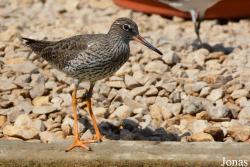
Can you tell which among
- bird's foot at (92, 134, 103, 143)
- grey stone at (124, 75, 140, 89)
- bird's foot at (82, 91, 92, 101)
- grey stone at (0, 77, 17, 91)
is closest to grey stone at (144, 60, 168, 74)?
grey stone at (124, 75, 140, 89)

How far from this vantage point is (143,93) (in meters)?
7.39

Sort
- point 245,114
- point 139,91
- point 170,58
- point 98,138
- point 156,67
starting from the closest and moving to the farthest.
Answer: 1. point 98,138
2. point 245,114
3. point 139,91
4. point 156,67
5. point 170,58

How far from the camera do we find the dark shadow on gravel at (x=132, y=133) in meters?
6.49

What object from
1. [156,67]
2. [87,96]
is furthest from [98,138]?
[156,67]

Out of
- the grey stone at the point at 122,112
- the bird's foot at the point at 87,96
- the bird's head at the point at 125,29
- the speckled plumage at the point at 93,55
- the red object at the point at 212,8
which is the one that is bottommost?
the grey stone at the point at 122,112

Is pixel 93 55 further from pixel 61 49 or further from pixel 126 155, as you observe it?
pixel 126 155

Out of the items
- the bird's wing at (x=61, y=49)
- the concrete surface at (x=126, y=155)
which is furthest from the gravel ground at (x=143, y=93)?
the concrete surface at (x=126, y=155)

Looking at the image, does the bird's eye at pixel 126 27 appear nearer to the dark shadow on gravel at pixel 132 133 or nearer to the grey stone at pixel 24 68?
the dark shadow on gravel at pixel 132 133

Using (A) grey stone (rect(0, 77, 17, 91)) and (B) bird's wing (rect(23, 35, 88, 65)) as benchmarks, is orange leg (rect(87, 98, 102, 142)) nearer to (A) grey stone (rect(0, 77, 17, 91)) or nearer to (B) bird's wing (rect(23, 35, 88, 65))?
(B) bird's wing (rect(23, 35, 88, 65))

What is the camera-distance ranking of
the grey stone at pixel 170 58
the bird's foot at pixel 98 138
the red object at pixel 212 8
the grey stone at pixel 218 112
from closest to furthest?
1. the bird's foot at pixel 98 138
2. the grey stone at pixel 218 112
3. the grey stone at pixel 170 58
4. the red object at pixel 212 8

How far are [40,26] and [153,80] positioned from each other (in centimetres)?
284

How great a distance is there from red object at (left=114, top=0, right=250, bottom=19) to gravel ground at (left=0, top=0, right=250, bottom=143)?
3.13ft

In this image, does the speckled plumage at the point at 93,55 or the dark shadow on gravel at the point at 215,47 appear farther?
the dark shadow on gravel at the point at 215,47

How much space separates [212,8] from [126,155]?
224 inches
